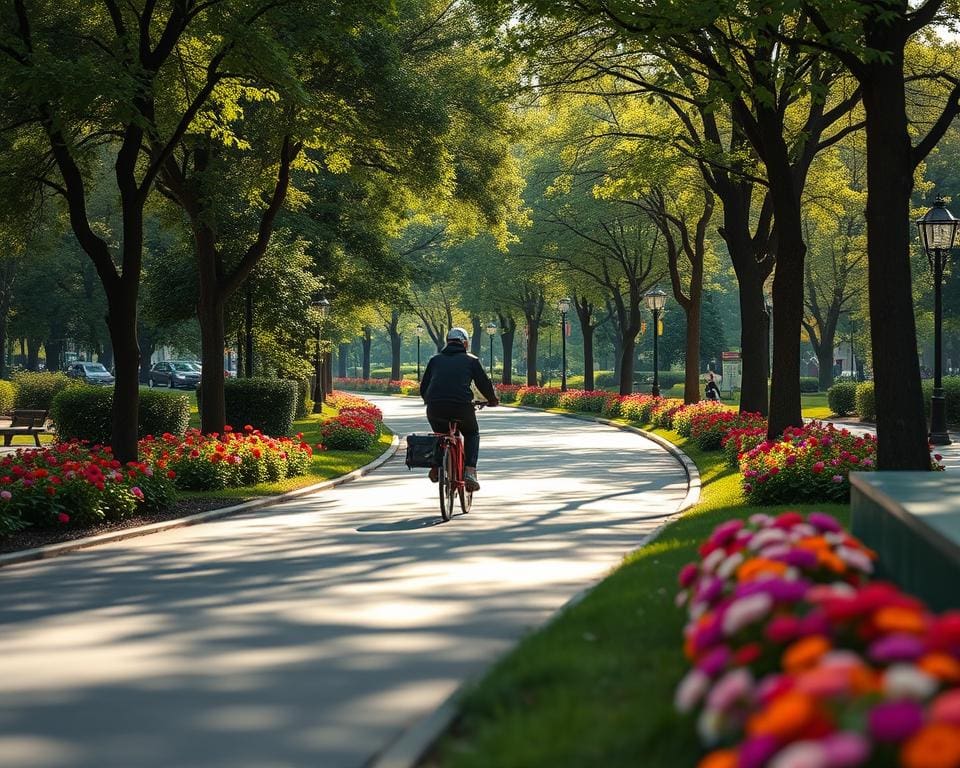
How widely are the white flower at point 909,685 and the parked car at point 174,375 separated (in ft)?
242

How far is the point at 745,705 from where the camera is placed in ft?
12.8

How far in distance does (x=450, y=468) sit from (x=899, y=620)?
11016 mm

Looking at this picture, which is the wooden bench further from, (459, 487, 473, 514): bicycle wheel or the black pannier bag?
the black pannier bag

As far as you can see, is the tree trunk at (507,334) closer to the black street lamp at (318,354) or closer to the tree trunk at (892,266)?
the black street lamp at (318,354)

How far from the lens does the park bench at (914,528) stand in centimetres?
532

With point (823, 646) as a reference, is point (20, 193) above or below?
above

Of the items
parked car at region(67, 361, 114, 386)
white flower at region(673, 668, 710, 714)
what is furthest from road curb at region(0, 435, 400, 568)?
parked car at region(67, 361, 114, 386)

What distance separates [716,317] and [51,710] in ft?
282

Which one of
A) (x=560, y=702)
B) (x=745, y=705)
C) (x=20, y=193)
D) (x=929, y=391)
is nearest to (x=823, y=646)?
(x=745, y=705)

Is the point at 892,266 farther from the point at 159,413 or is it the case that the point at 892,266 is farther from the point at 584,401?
the point at 584,401

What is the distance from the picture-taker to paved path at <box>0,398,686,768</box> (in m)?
5.68

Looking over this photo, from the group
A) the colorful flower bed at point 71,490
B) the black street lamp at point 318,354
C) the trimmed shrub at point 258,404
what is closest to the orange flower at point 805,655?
the colorful flower bed at point 71,490

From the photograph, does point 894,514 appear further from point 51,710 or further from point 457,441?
point 457,441

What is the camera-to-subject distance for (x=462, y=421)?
15148 mm
